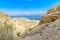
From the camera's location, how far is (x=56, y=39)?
13.4m

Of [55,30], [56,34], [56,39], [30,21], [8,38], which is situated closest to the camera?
[8,38]

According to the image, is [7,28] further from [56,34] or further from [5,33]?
[56,34]

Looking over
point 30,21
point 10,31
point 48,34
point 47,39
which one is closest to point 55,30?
point 48,34

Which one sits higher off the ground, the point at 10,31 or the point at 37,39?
the point at 10,31

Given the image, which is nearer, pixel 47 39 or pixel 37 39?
pixel 47 39

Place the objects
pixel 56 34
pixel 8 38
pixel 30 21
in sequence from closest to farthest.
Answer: pixel 8 38 < pixel 56 34 < pixel 30 21

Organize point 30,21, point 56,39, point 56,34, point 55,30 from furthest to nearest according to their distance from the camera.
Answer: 1. point 30,21
2. point 55,30
3. point 56,34
4. point 56,39

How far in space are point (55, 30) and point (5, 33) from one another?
15.8 ft

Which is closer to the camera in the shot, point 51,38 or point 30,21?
point 51,38

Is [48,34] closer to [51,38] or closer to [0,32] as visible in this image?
[51,38]

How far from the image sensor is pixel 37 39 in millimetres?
15023

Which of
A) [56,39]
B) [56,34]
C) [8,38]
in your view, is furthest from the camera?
[56,34]

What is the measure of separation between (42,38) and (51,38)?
102cm

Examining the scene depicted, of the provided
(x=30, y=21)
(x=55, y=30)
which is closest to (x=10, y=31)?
(x=55, y=30)
